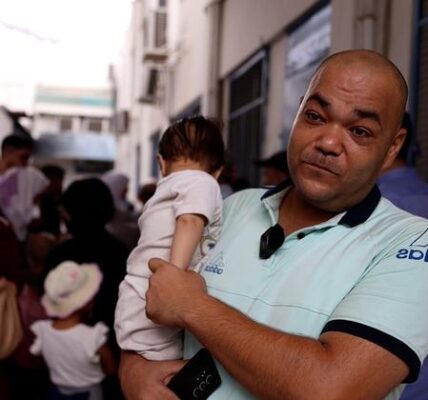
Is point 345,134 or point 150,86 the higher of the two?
point 150,86

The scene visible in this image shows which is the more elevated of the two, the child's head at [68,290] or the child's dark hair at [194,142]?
the child's dark hair at [194,142]

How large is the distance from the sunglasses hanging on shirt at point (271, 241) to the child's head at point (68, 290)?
1520 millimetres

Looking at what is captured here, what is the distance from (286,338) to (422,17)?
308 cm

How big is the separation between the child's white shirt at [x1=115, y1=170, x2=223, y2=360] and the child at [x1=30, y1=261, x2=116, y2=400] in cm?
105

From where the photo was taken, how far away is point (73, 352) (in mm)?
2828

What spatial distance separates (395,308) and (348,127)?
43cm

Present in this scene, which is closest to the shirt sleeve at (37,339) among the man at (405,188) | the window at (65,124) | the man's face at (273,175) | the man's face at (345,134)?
the man at (405,188)

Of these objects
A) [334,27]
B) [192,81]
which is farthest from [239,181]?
[192,81]

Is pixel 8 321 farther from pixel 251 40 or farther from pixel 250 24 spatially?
pixel 250 24

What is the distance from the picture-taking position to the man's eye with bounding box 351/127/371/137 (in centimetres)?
141

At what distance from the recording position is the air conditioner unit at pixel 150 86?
1556cm

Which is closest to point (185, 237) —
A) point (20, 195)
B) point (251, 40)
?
point (20, 195)

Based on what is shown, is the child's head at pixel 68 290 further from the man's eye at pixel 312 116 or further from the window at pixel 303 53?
the window at pixel 303 53

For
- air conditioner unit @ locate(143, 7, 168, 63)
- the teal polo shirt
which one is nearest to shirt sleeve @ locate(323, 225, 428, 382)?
the teal polo shirt
